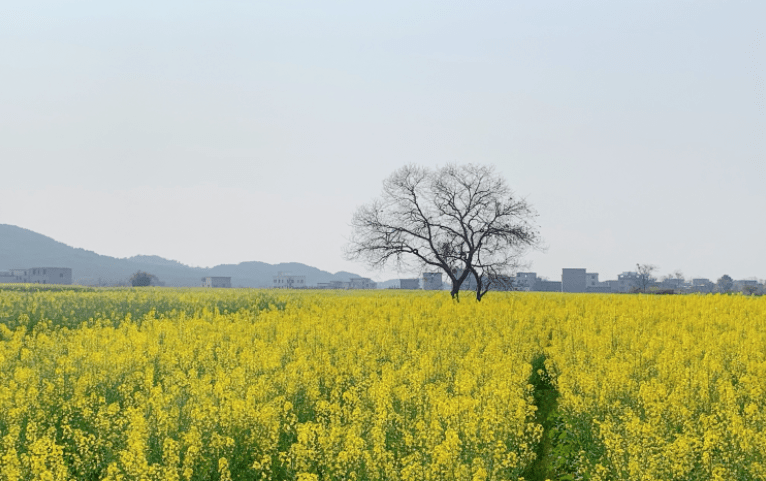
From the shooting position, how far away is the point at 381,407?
9969 millimetres

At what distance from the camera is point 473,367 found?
47.0 feet

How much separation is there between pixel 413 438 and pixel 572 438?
12.9ft

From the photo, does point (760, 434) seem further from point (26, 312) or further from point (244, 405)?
point (26, 312)

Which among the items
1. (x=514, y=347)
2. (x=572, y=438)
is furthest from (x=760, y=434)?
(x=514, y=347)

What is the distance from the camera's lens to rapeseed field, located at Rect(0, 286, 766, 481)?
834 cm

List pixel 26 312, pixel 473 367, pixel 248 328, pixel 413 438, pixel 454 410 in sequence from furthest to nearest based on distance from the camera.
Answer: pixel 26 312 < pixel 248 328 < pixel 473 367 < pixel 454 410 < pixel 413 438

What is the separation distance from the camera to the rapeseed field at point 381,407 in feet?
27.4

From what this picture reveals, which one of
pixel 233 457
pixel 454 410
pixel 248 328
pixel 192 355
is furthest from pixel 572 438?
pixel 248 328

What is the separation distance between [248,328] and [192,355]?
5.85 metres

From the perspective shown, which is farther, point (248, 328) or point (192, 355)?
point (248, 328)

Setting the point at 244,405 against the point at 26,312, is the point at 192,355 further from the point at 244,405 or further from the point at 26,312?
the point at 26,312

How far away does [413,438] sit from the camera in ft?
30.1

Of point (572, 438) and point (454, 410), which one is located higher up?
point (454, 410)

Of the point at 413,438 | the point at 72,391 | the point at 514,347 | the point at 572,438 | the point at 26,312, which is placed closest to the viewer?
the point at 413,438
